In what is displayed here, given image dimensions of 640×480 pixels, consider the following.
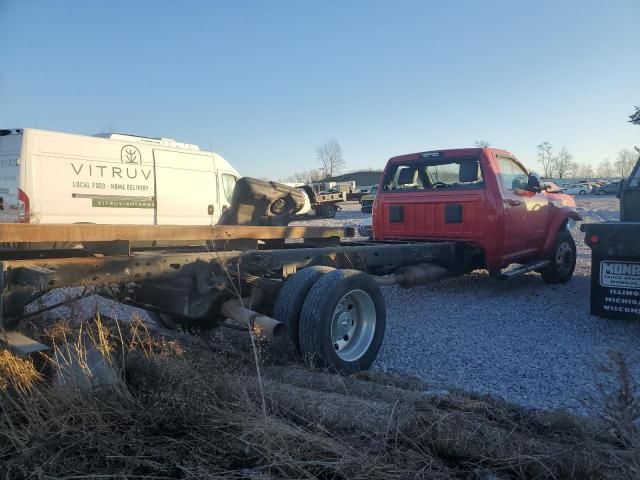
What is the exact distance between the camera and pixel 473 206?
7.23 m

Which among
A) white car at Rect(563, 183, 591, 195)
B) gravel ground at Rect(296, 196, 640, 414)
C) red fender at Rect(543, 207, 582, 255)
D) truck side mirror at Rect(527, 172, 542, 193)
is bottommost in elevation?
gravel ground at Rect(296, 196, 640, 414)

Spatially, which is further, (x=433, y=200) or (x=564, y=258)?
(x=564, y=258)

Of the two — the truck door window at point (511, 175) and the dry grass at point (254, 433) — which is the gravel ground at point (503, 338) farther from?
the truck door window at point (511, 175)

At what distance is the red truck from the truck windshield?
2 cm

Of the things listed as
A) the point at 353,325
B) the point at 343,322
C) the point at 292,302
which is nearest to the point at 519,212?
the point at 353,325

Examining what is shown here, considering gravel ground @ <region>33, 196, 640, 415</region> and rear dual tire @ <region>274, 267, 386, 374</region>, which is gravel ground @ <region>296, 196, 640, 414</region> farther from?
rear dual tire @ <region>274, 267, 386, 374</region>

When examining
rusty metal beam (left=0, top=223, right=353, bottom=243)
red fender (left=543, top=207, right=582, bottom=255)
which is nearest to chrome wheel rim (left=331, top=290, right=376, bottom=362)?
rusty metal beam (left=0, top=223, right=353, bottom=243)

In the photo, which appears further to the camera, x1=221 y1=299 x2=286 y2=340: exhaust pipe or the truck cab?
the truck cab

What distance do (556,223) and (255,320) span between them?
6.46 m

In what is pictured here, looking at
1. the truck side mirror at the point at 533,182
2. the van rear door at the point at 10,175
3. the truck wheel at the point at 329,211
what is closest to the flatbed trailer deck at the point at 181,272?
the truck side mirror at the point at 533,182

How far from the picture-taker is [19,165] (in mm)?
9258

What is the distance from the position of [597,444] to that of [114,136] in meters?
10.7

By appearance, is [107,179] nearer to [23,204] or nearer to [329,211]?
[23,204]

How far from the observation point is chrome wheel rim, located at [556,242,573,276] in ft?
28.3
